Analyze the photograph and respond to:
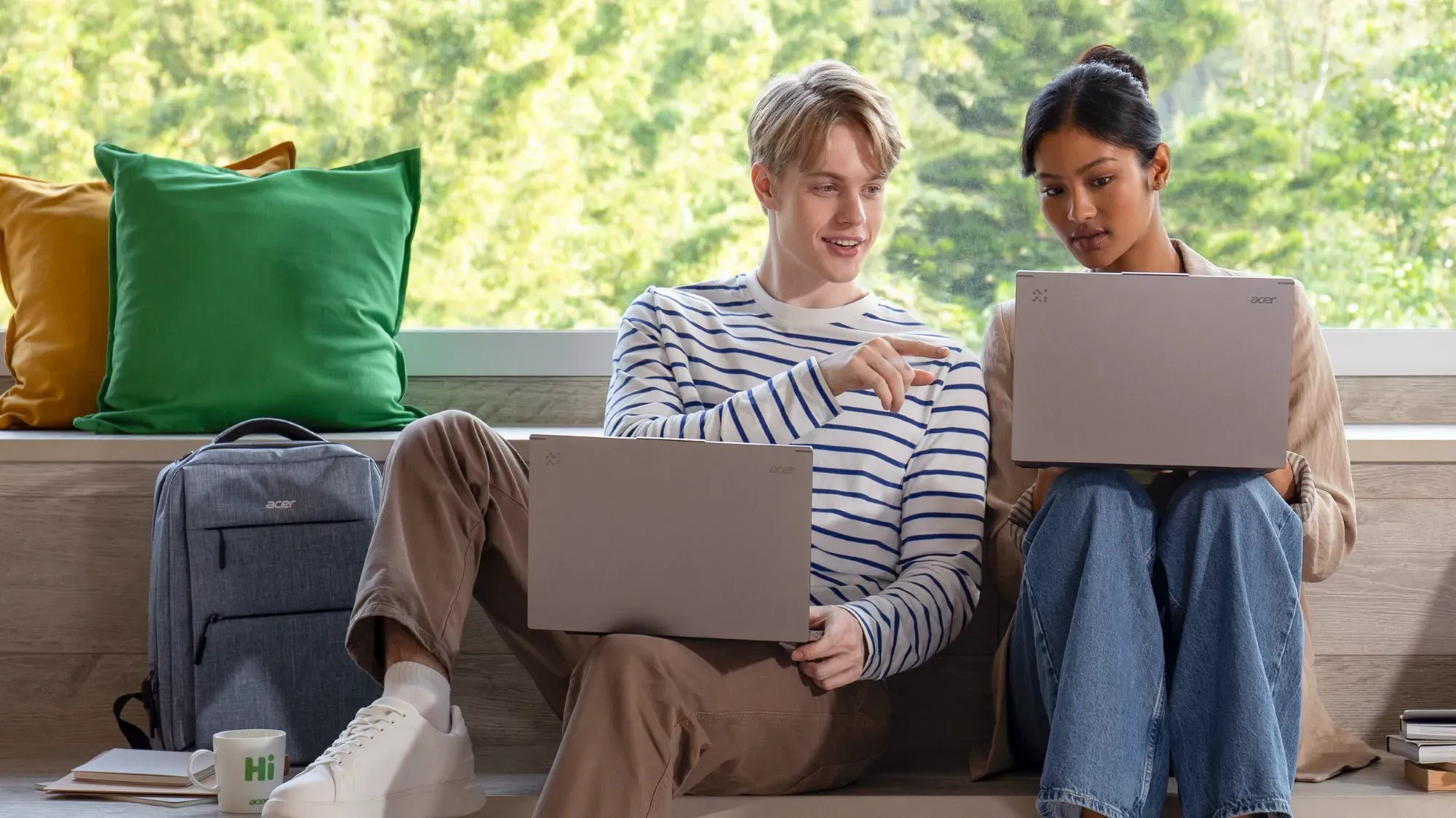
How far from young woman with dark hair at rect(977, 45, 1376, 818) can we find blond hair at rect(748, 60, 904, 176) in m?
0.47

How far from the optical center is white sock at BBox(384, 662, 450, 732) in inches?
59.6

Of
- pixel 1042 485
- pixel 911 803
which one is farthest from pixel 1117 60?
pixel 911 803

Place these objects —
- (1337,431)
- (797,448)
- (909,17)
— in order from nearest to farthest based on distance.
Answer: (797,448) → (1337,431) → (909,17)

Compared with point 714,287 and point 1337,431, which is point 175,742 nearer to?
point 714,287

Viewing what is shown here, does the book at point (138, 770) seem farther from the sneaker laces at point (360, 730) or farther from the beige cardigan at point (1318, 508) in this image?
the beige cardigan at point (1318, 508)

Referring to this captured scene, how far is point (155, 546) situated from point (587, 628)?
726mm

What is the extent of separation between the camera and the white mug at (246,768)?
1.59 metres

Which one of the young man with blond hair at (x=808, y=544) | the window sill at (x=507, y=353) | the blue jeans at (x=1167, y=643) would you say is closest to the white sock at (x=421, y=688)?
the young man with blond hair at (x=808, y=544)

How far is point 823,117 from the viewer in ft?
5.67

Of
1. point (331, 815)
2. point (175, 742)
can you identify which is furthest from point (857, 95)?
point (175, 742)

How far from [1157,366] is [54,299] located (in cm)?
172

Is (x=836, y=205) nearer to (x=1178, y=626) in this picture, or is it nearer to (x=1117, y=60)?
(x=1117, y=60)

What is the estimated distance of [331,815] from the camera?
4.61 ft

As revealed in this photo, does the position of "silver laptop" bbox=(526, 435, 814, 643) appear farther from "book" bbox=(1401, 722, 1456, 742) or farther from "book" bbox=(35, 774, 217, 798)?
"book" bbox=(1401, 722, 1456, 742)
